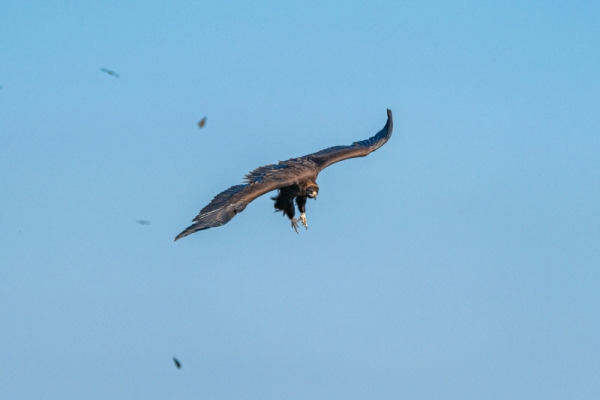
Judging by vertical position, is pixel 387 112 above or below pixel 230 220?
above

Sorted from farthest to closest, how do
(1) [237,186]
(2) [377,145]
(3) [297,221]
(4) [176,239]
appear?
(2) [377,145] < (3) [297,221] < (1) [237,186] < (4) [176,239]

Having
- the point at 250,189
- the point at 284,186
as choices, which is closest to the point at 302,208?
the point at 284,186

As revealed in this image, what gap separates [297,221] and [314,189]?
1.57 meters

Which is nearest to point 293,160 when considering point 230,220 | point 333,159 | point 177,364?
point 333,159

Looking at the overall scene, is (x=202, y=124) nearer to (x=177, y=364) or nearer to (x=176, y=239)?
(x=176, y=239)

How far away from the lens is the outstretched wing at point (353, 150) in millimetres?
47812

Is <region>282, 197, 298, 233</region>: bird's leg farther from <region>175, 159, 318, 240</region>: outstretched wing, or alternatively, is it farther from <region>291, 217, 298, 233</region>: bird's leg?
<region>175, 159, 318, 240</region>: outstretched wing

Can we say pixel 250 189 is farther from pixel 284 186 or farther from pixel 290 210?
pixel 290 210

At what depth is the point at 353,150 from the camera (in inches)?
1941

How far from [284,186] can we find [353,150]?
17.9 ft

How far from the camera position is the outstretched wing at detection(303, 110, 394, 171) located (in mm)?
47812

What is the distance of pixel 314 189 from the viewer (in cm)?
4544

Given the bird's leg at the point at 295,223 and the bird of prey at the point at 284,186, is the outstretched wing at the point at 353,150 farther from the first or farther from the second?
the bird's leg at the point at 295,223

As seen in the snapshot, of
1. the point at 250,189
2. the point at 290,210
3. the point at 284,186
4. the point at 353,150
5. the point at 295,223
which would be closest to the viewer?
the point at 250,189
